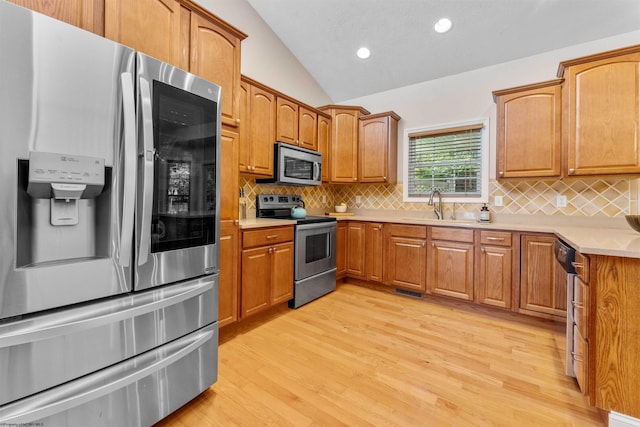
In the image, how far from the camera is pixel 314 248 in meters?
3.16

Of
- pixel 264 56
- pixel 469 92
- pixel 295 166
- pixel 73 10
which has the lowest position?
pixel 295 166

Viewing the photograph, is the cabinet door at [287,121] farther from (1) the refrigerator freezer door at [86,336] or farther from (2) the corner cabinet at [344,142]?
(1) the refrigerator freezer door at [86,336]

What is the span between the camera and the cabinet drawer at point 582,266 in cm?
146

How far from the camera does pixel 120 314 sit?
1.17 metres

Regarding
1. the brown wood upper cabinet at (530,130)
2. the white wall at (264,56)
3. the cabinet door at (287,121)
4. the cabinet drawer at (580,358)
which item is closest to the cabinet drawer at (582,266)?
the cabinet drawer at (580,358)

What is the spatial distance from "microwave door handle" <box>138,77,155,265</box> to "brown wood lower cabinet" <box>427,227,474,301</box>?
8.94 feet

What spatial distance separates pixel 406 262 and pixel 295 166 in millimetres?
1708

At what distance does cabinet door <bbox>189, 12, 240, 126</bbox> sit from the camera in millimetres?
1871

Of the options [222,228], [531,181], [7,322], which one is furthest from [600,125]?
[7,322]

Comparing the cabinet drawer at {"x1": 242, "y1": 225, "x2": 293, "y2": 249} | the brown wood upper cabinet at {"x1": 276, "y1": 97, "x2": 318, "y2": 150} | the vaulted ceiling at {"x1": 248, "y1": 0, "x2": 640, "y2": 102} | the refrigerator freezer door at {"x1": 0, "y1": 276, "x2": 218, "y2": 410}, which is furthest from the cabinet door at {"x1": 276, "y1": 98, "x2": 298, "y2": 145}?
the refrigerator freezer door at {"x1": 0, "y1": 276, "x2": 218, "y2": 410}

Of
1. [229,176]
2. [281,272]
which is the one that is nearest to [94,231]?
[229,176]

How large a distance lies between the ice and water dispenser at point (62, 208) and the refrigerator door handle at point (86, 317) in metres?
0.21

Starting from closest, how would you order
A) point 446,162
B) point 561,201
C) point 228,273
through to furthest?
1. point 228,273
2. point 561,201
3. point 446,162

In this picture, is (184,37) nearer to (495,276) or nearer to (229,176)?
(229,176)
